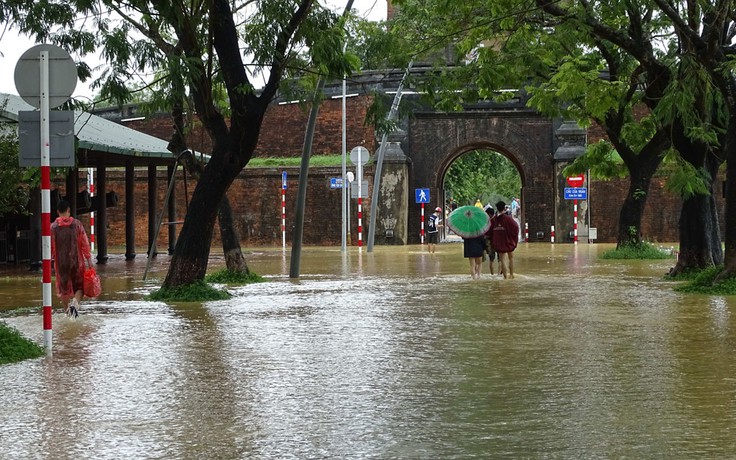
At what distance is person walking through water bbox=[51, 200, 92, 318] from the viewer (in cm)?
1466

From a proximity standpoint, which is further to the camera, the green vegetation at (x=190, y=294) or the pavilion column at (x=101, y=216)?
the pavilion column at (x=101, y=216)

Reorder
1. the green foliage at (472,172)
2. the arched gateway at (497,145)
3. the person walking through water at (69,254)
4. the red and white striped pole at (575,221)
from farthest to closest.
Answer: the green foliage at (472,172)
the arched gateway at (497,145)
the red and white striped pole at (575,221)
the person walking through water at (69,254)

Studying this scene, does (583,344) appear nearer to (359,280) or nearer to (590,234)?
(359,280)

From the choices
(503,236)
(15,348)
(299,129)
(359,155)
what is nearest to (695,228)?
(503,236)

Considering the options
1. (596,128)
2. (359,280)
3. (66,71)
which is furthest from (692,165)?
(596,128)

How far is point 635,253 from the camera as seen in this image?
3172 centimetres

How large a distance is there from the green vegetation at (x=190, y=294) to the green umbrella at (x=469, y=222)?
6099mm

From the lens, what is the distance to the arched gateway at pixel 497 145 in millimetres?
47781

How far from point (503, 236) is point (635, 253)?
1015 centimetres

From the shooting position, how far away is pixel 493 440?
6828 mm

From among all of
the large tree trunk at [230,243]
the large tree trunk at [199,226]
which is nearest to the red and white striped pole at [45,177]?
the large tree trunk at [199,226]

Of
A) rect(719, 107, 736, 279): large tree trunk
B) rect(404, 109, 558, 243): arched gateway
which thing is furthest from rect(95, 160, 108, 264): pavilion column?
rect(719, 107, 736, 279): large tree trunk

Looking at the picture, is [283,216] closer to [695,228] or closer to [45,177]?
[695,228]

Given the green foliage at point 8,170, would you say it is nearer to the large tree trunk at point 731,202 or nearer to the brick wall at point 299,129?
the large tree trunk at point 731,202
